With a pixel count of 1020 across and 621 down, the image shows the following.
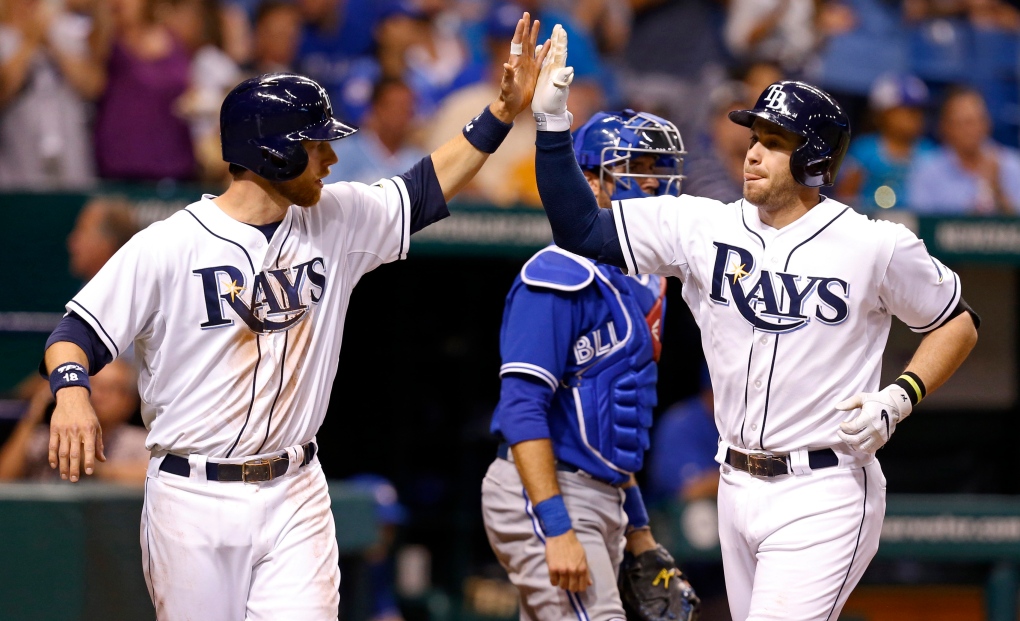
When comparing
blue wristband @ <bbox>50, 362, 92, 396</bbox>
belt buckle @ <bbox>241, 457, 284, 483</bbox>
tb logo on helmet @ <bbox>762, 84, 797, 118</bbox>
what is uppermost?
tb logo on helmet @ <bbox>762, 84, 797, 118</bbox>

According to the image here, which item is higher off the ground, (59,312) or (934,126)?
(934,126)

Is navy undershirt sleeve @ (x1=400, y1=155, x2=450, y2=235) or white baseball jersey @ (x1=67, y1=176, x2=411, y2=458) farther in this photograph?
navy undershirt sleeve @ (x1=400, y1=155, x2=450, y2=235)

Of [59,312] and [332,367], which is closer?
[332,367]

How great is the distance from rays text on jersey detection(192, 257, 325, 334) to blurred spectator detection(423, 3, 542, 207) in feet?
9.80

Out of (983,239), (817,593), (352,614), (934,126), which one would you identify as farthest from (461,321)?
(817,593)

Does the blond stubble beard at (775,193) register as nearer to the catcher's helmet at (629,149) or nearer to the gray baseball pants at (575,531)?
the catcher's helmet at (629,149)

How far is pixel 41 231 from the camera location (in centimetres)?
580

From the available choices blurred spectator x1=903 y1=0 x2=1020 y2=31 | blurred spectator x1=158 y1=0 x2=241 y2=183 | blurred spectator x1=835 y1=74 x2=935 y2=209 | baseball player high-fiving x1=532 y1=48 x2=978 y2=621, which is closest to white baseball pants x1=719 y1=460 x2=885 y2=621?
baseball player high-fiving x1=532 y1=48 x2=978 y2=621

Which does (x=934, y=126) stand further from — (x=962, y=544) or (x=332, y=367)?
(x=332, y=367)

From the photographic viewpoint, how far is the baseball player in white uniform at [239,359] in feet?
10.3

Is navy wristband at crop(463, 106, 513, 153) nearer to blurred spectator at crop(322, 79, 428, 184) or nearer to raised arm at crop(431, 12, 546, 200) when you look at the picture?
raised arm at crop(431, 12, 546, 200)

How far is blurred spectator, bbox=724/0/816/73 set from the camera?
7840 millimetres

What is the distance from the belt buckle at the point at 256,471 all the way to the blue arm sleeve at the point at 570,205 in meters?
0.94

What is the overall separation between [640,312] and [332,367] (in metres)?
0.98
